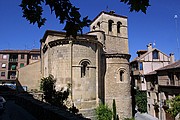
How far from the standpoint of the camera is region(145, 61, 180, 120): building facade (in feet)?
Result: 68.3

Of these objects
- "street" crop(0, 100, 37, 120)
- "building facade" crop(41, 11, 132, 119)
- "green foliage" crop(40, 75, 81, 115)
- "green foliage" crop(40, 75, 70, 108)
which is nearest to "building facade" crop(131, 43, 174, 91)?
"building facade" crop(41, 11, 132, 119)

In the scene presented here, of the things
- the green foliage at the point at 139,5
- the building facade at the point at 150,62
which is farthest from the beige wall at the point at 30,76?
the green foliage at the point at 139,5

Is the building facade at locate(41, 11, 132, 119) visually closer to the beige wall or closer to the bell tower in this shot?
the bell tower

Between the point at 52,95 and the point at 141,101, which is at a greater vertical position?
the point at 52,95

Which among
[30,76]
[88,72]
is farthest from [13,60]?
[88,72]

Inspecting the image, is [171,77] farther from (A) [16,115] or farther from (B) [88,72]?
(A) [16,115]

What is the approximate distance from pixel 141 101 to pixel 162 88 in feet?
19.1

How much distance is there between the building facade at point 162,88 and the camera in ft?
68.3

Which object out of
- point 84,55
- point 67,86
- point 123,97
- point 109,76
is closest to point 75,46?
point 84,55

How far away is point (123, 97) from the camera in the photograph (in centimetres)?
2061

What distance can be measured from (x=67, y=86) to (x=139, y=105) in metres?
17.2

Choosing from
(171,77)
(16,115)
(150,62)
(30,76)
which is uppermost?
(150,62)

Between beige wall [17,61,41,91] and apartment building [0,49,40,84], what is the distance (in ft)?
63.1

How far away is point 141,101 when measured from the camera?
28609 millimetres
